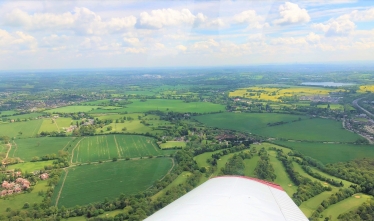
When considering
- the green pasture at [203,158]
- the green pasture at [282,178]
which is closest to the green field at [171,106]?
the green pasture at [203,158]

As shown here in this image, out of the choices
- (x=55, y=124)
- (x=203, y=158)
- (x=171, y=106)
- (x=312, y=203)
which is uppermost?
(x=312, y=203)

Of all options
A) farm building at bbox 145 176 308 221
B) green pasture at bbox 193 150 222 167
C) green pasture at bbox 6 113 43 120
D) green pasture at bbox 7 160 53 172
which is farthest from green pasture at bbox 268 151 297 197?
green pasture at bbox 6 113 43 120

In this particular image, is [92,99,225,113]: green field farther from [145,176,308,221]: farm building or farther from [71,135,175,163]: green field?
[145,176,308,221]: farm building

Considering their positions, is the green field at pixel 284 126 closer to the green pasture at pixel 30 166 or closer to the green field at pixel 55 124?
the green field at pixel 55 124

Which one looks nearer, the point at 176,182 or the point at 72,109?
the point at 176,182

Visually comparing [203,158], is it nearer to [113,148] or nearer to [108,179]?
[108,179]

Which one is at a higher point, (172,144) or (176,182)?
(176,182)

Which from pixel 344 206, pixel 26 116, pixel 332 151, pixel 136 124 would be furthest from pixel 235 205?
pixel 26 116

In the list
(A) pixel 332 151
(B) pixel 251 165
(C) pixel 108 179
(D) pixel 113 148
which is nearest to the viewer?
(C) pixel 108 179
